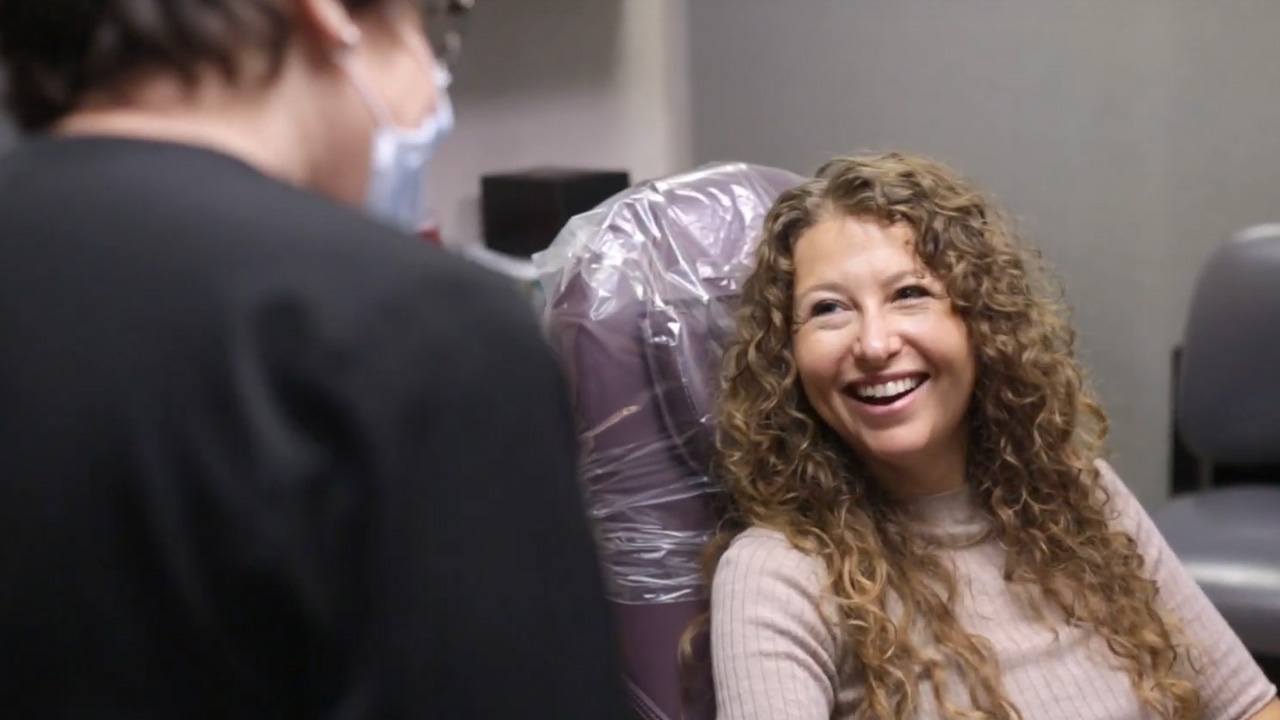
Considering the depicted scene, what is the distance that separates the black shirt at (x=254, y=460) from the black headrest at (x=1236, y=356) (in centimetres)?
221

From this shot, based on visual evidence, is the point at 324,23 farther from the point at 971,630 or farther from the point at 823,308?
the point at 971,630

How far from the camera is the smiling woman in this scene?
1364mm

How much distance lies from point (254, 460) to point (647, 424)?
96 centimetres

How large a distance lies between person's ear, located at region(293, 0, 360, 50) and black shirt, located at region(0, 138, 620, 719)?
75mm

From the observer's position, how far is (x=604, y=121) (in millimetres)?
2855

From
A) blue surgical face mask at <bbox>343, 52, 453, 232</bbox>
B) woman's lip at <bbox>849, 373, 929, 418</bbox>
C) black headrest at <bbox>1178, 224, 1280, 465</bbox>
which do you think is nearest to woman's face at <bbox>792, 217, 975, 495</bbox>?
woman's lip at <bbox>849, 373, 929, 418</bbox>

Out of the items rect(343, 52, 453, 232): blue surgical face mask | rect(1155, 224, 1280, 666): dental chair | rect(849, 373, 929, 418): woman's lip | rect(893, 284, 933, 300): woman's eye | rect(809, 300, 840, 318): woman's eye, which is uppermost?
rect(343, 52, 453, 232): blue surgical face mask

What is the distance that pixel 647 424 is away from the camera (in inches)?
59.1

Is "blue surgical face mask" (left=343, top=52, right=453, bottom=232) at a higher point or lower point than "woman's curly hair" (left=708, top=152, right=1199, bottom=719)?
higher

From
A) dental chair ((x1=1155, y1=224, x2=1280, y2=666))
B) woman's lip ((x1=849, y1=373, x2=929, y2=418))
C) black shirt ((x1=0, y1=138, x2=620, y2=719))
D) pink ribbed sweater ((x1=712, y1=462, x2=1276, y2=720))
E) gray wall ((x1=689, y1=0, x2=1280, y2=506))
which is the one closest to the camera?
black shirt ((x1=0, y1=138, x2=620, y2=719))

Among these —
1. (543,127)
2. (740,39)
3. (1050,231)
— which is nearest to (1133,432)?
(1050,231)

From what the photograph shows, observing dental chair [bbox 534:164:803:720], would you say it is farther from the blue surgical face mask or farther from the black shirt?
the black shirt

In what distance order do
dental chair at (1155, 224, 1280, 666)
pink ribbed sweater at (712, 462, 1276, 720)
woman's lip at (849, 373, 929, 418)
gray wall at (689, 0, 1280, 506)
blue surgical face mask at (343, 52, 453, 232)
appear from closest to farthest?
blue surgical face mask at (343, 52, 453, 232), pink ribbed sweater at (712, 462, 1276, 720), woman's lip at (849, 373, 929, 418), dental chair at (1155, 224, 1280, 666), gray wall at (689, 0, 1280, 506)

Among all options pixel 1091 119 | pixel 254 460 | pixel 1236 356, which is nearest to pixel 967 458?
pixel 254 460
